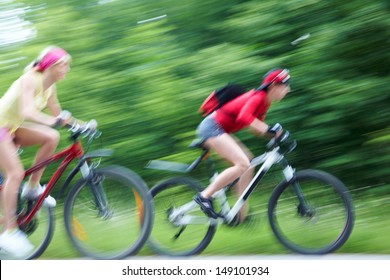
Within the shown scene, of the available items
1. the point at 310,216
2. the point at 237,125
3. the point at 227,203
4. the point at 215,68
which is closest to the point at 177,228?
the point at 227,203

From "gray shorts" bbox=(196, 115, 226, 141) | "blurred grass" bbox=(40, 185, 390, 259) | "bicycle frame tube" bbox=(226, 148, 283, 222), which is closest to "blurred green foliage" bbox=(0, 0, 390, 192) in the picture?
"blurred grass" bbox=(40, 185, 390, 259)

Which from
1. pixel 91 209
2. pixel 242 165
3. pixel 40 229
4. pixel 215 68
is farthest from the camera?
pixel 215 68

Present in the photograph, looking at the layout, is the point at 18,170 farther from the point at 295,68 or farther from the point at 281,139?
the point at 295,68

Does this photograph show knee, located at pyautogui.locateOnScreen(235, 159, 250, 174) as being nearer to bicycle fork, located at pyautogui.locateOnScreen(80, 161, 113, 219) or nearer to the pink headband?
bicycle fork, located at pyautogui.locateOnScreen(80, 161, 113, 219)

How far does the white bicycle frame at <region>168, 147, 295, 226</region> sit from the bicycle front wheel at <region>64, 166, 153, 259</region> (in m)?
0.46

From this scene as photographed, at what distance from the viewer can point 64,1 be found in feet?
26.0

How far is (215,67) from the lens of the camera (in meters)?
6.95

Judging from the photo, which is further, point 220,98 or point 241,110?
point 220,98

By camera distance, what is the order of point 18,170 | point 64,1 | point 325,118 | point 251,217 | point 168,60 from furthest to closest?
point 64,1
point 168,60
point 325,118
point 251,217
point 18,170

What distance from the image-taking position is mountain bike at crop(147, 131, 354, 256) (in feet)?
16.0

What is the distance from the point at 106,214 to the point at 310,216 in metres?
1.72

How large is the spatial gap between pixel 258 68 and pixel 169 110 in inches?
44.5

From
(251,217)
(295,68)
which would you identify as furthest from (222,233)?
(295,68)

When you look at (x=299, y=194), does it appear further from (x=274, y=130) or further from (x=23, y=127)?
(x=23, y=127)
